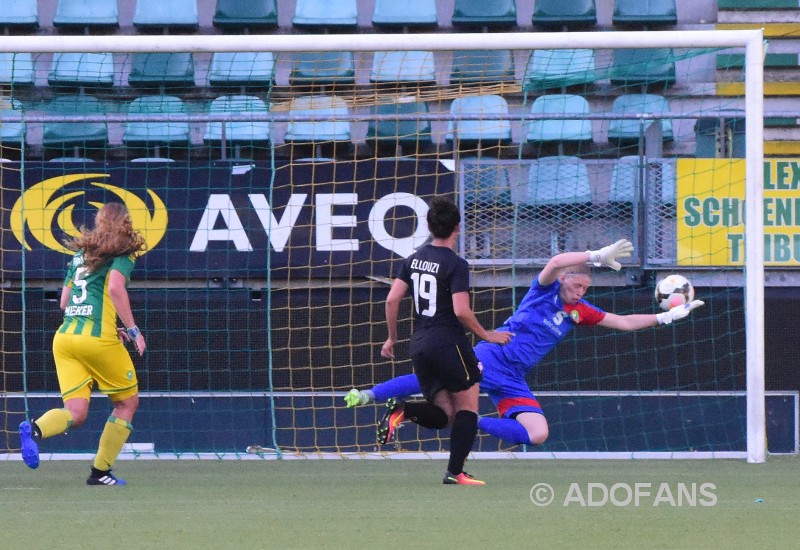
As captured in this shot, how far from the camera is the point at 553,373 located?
28.8 feet

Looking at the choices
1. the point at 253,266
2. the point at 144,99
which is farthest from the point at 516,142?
the point at 144,99

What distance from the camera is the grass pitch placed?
445 cm

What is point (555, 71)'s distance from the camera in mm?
10102

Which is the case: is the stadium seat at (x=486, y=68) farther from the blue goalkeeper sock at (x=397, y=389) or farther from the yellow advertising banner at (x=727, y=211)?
the blue goalkeeper sock at (x=397, y=389)

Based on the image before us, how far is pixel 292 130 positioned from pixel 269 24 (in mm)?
3140

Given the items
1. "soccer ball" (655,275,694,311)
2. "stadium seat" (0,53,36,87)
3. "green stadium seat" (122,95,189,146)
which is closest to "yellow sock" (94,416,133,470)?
"soccer ball" (655,275,694,311)

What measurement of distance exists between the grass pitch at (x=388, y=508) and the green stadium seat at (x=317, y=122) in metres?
3.06

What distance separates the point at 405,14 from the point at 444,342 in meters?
7.06

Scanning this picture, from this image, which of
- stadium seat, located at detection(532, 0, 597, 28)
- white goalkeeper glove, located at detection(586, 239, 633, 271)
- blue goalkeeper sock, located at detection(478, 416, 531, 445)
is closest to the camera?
white goalkeeper glove, located at detection(586, 239, 633, 271)

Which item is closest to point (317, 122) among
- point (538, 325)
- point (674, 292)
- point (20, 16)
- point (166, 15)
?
point (538, 325)

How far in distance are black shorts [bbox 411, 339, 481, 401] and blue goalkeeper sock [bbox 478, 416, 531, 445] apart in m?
0.55

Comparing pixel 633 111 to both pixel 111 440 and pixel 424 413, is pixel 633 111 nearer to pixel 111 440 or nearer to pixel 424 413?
pixel 424 413

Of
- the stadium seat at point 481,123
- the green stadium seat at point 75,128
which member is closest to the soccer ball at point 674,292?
the stadium seat at point 481,123

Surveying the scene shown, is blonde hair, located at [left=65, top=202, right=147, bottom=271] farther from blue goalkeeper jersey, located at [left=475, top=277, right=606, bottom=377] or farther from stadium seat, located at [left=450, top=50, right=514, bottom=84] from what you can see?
stadium seat, located at [left=450, top=50, right=514, bottom=84]
